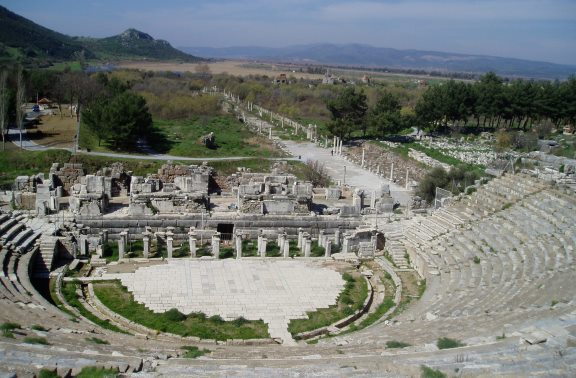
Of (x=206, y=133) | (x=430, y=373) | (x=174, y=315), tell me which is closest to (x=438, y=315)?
(x=430, y=373)

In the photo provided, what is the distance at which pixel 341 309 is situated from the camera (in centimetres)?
2048

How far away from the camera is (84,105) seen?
6612 cm

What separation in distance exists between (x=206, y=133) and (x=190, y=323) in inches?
1940

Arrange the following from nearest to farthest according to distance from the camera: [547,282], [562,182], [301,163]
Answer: [547,282]
[562,182]
[301,163]

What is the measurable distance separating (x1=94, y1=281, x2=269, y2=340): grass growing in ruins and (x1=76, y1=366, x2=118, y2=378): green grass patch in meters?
6.27

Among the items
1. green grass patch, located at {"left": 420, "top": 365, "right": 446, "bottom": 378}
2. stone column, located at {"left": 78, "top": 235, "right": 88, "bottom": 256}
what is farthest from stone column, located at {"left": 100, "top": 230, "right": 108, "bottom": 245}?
green grass patch, located at {"left": 420, "top": 365, "right": 446, "bottom": 378}

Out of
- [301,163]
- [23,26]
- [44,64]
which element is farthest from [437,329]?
[23,26]

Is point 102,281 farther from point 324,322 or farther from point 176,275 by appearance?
point 324,322

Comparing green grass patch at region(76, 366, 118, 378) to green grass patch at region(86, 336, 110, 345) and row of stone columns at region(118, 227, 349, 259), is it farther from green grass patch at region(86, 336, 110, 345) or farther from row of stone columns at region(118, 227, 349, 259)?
row of stone columns at region(118, 227, 349, 259)

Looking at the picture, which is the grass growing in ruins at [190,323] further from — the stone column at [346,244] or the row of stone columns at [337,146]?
the row of stone columns at [337,146]

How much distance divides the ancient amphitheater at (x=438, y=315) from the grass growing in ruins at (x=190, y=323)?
51cm

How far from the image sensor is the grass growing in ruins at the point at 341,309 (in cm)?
1884

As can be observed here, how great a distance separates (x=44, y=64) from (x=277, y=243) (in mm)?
129717

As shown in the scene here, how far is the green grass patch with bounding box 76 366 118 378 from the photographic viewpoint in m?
11.1
